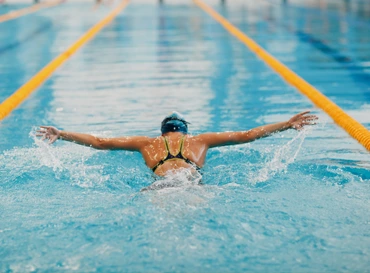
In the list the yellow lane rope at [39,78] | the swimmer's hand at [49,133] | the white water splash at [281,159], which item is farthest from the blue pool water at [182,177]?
the swimmer's hand at [49,133]

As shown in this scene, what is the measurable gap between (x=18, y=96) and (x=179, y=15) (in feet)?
32.7

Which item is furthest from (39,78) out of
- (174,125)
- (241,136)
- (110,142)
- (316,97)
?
(241,136)

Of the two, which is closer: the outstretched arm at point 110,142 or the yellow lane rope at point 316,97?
the outstretched arm at point 110,142

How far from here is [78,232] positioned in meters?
3.55

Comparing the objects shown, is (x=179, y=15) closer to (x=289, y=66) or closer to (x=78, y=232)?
(x=289, y=66)

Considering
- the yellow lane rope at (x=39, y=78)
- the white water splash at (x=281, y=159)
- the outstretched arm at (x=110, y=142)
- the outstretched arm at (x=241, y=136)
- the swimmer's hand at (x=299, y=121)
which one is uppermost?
the swimmer's hand at (x=299, y=121)

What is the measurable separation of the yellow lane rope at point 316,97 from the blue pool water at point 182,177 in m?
0.09

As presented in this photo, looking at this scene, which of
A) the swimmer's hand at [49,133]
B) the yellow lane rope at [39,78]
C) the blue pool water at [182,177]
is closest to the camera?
the blue pool water at [182,177]

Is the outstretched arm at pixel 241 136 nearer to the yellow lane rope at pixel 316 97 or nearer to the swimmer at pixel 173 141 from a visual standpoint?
the swimmer at pixel 173 141

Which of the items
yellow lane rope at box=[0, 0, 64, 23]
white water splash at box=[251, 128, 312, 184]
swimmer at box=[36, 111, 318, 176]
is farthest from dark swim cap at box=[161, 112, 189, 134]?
yellow lane rope at box=[0, 0, 64, 23]

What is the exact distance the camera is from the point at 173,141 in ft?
14.7

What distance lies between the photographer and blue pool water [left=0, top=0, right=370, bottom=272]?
3.29 metres

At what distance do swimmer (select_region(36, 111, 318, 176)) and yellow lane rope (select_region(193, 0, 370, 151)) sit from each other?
107 cm

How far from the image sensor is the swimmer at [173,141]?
14.5 ft
